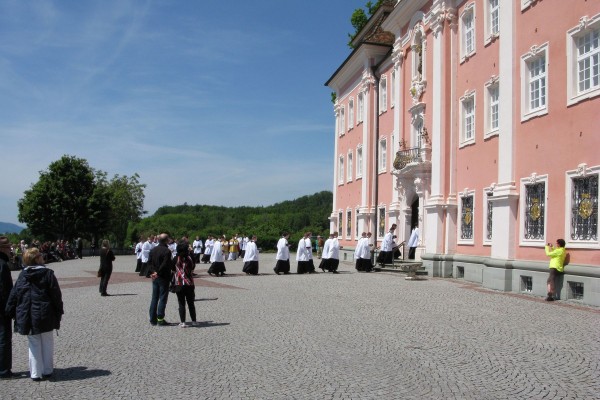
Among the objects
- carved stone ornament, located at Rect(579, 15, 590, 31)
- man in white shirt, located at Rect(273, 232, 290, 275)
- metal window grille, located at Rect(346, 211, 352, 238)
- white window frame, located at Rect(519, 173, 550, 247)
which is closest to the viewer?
carved stone ornament, located at Rect(579, 15, 590, 31)

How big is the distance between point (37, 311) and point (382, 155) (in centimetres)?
2869

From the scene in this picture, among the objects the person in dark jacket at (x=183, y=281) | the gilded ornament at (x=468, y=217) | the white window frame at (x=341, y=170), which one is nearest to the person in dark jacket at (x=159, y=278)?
the person in dark jacket at (x=183, y=281)

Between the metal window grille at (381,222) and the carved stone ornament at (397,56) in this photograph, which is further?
the metal window grille at (381,222)

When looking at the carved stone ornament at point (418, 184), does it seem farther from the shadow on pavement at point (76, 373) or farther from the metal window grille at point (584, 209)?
the shadow on pavement at point (76, 373)

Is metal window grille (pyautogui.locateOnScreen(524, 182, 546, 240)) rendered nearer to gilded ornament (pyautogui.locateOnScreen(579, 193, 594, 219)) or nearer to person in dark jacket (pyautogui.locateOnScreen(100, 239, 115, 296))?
gilded ornament (pyautogui.locateOnScreen(579, 193, 594, 219))

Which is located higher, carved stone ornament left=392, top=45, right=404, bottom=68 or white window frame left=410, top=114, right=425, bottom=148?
carved stone ornament left=392, top=45, right=404, bottom=68

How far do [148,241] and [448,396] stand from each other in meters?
22.2

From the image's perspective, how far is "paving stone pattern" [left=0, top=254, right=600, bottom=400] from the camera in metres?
7.14

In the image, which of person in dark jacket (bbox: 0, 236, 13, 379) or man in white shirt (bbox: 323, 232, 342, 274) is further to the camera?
man in white shirt (bbox: 323, 232, 342, 274)

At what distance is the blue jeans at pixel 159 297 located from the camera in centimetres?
1189

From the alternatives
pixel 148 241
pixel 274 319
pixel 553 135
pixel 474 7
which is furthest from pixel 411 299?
pixel 148 241

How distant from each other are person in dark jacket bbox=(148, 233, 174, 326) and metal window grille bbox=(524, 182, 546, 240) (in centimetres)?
1059

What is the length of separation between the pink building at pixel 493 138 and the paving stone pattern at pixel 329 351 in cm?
245

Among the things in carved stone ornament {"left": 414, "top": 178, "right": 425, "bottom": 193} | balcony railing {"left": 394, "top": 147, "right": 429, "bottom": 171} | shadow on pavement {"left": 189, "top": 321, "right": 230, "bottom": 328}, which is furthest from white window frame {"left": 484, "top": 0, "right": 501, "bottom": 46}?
shadow on pavement {"left": 189, "top": 321, "right": 230, "bottom": 328}
